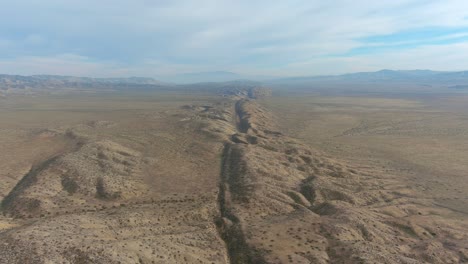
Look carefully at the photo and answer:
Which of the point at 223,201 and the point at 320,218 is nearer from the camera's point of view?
the point at 320,218

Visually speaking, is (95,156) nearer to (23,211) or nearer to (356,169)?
(23,211)

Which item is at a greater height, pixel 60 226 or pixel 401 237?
pixel 60 226

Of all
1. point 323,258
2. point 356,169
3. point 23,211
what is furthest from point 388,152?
point 23,211

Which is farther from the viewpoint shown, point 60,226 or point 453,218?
point 453,218

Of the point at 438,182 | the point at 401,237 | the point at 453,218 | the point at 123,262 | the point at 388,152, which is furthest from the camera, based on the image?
the point at 388,152

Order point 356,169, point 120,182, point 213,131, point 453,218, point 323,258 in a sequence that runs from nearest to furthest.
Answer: point 323,258 → point 453,218 → point 120,182 → point 356,169 → point 213,131

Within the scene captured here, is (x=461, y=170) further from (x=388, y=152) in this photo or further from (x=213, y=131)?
(x=213, y=131)

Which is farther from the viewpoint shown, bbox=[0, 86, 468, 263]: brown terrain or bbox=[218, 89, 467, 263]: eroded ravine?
bbox=[218, 89, 467, 263]: eroded ravine

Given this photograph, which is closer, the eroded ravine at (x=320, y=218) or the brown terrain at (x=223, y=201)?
the brown terrain at (x=223, y=201)
